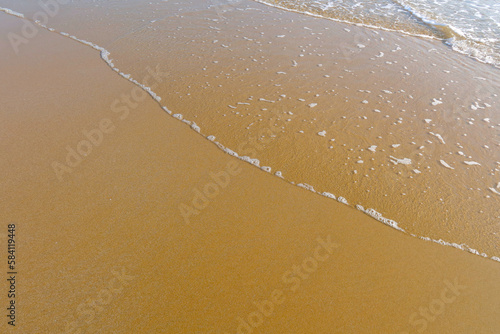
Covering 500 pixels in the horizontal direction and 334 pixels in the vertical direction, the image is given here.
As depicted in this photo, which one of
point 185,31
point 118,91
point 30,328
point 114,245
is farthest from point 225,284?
point 185,31

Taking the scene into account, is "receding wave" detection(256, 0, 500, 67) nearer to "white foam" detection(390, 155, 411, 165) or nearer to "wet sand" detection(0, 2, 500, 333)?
"white foam" detection(390, 155, 411, 165)

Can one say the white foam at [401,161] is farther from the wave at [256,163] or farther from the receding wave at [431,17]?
the receding wave at [431,17]

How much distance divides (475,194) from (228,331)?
3962mm

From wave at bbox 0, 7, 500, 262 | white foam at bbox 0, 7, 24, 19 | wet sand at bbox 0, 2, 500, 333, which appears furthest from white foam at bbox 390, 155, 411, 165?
white foam at bbox 0, 7, 24, 19

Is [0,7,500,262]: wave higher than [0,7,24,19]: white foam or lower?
lower

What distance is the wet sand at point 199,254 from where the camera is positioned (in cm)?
305

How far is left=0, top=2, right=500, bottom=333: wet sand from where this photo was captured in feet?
10.0

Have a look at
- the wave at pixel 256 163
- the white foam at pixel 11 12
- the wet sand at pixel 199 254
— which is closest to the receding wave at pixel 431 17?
the wave at pixel 256 163

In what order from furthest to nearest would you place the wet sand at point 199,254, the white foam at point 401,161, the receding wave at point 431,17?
the receding wave at point 431,17 → the white foam at point 401,161 → the wet sand at point 199,254

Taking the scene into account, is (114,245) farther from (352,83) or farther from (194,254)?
(352,83)

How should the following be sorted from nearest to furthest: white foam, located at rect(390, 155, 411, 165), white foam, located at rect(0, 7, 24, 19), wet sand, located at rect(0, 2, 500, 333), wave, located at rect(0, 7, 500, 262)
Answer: wet sand, located at rect(0, 2, 500, 333), wave, located at rect(0, 7, 500, 262), white foam, located at rect(390, 155, 411, 165), white foam, located at rect(0, 7, 24, 19)

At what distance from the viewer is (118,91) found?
647cm

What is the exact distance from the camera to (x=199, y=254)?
3.59m

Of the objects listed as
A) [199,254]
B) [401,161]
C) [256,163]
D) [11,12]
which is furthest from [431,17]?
[11,12]
